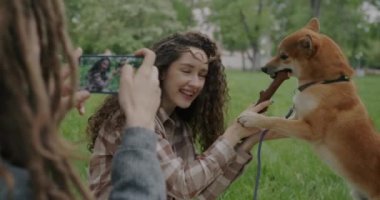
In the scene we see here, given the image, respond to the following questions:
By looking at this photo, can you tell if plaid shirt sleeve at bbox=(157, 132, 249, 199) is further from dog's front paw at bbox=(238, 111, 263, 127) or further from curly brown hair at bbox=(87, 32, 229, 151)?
curly brown hair at bbox=(87, 32, 229, 151)

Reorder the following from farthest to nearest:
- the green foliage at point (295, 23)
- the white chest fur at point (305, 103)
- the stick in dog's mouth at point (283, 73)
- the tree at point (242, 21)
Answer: the tree at point (242, 21) → the green foliage at point (295, 23) → the stick in dog's mouth at point (283, 73) → the white chest fur at point (305, 103)

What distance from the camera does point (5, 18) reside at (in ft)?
3.13

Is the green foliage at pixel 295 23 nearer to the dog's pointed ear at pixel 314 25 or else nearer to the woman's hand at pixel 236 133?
the dog's pointed ear at pixel 314 25

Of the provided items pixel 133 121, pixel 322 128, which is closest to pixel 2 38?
pixel 133 121

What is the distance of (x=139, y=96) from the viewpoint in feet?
4.62

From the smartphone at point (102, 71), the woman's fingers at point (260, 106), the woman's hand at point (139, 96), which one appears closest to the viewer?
the woman's hand at point (139, 96)

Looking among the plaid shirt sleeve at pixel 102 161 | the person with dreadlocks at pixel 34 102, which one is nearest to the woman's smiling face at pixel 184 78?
the plaid shirt sleeve at pixel 102 161

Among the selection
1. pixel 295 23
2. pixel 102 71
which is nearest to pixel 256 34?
pixel 295 23

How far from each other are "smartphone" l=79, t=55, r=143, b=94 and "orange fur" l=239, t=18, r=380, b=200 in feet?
3.01

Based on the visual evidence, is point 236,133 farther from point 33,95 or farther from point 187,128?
point 33,95

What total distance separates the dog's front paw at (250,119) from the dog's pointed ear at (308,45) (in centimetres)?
52

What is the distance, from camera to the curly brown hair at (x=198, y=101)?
250 centimetres

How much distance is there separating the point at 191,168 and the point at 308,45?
38.8 inches

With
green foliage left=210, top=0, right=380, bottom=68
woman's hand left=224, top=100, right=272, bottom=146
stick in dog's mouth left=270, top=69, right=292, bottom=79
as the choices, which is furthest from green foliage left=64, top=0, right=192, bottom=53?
woman's hand left=224, top=100, right=272, bottom=146
